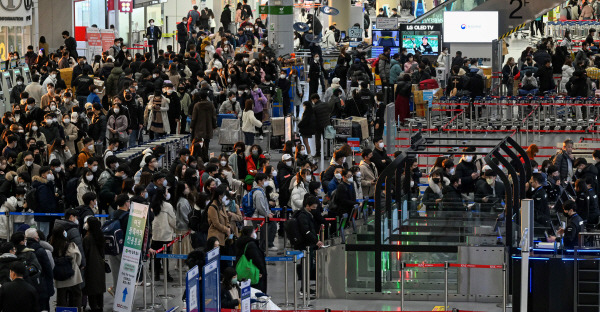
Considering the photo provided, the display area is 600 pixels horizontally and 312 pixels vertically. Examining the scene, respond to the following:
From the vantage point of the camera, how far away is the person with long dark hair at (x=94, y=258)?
1403 centimetres

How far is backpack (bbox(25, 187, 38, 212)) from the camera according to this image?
55.0ft

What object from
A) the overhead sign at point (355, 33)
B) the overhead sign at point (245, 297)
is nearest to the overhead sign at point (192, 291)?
the overhead sign at point (245, 297)

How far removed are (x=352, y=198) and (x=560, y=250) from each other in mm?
3568

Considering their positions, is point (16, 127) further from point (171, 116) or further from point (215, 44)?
point (215, 44)

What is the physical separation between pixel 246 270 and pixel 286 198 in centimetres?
423

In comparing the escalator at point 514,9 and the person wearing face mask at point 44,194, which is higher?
the escalator at point 514,9

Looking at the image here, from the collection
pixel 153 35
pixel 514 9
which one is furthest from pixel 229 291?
pixel 153 35

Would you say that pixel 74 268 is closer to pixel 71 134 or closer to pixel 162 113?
pixel 71 134

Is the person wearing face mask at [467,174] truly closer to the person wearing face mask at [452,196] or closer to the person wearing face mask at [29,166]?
the person wearing face mask at [452,196]

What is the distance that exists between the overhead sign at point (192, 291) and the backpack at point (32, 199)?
6.59 m

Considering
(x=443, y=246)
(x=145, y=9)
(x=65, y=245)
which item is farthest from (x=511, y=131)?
(x=145, y=9)

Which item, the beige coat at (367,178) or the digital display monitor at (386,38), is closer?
the beige coat at (367,178)

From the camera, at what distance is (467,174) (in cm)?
1858

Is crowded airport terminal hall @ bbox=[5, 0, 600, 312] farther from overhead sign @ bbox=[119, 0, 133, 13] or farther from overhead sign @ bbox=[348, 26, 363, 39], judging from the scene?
overhead sign @ bbox=[348, 26, 363, 39]
